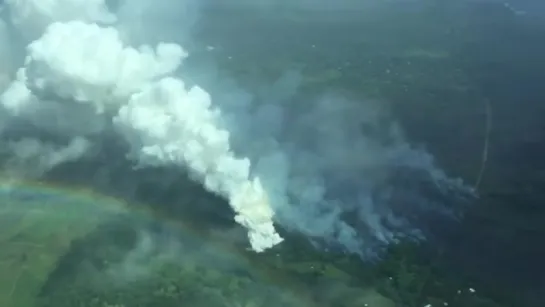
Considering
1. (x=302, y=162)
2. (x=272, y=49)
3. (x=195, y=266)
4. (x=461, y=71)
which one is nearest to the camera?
(x=195, y=266)

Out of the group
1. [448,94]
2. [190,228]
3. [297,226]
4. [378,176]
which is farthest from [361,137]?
[448,94]

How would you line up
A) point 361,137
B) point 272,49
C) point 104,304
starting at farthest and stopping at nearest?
1. point 272,49
2. point 361,137
3. point 104,304

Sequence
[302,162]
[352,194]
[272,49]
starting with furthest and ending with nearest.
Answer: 1. [272,49]
2. [302,162]
3. [352,194]

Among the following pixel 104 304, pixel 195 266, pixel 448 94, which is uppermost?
pixel 448 94

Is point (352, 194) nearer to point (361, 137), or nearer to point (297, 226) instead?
point (297, 226)

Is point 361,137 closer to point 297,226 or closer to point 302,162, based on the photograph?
point 302,162

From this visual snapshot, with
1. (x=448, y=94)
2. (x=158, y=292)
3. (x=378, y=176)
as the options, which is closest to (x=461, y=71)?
(x=448, y=94)

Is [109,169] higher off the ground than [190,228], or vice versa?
[109,169]

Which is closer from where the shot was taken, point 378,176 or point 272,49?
point 378,176

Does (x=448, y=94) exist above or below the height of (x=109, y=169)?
above
